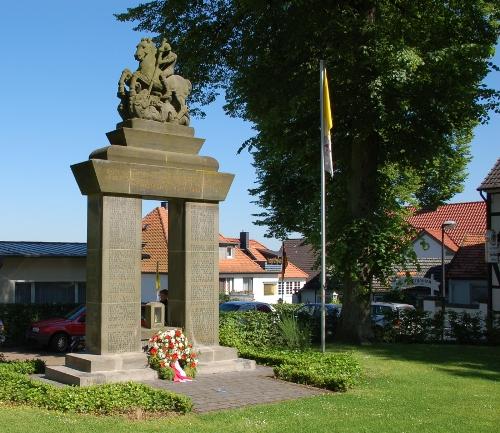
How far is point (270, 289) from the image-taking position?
6200 centimetres

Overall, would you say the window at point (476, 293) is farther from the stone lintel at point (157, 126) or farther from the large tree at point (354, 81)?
the stone lintel at point (157, 126)

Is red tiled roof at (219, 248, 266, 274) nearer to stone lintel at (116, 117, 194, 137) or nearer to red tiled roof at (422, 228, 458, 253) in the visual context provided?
red tiled roof at (422, 228, 458, 253)

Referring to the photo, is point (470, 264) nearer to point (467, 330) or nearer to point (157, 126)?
point (467, 330)

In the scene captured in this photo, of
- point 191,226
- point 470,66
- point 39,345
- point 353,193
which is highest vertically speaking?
point 470,66

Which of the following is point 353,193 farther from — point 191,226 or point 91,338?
point 91,338

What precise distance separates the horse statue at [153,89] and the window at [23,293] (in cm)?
1582

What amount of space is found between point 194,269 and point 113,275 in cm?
193

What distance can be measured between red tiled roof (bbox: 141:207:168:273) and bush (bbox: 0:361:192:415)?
3258 cm

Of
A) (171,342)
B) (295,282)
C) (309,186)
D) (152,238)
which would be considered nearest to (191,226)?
(171,342)

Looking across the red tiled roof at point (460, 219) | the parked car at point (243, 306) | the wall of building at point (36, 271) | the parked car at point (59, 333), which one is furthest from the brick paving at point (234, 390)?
the red tiled roof at point (460, 219)

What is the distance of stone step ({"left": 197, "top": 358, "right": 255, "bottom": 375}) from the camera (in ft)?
44.8

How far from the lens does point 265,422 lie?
30.8ft

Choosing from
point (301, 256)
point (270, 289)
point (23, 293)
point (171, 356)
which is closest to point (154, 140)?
point (171, 356)

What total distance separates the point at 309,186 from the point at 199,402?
2059cm
